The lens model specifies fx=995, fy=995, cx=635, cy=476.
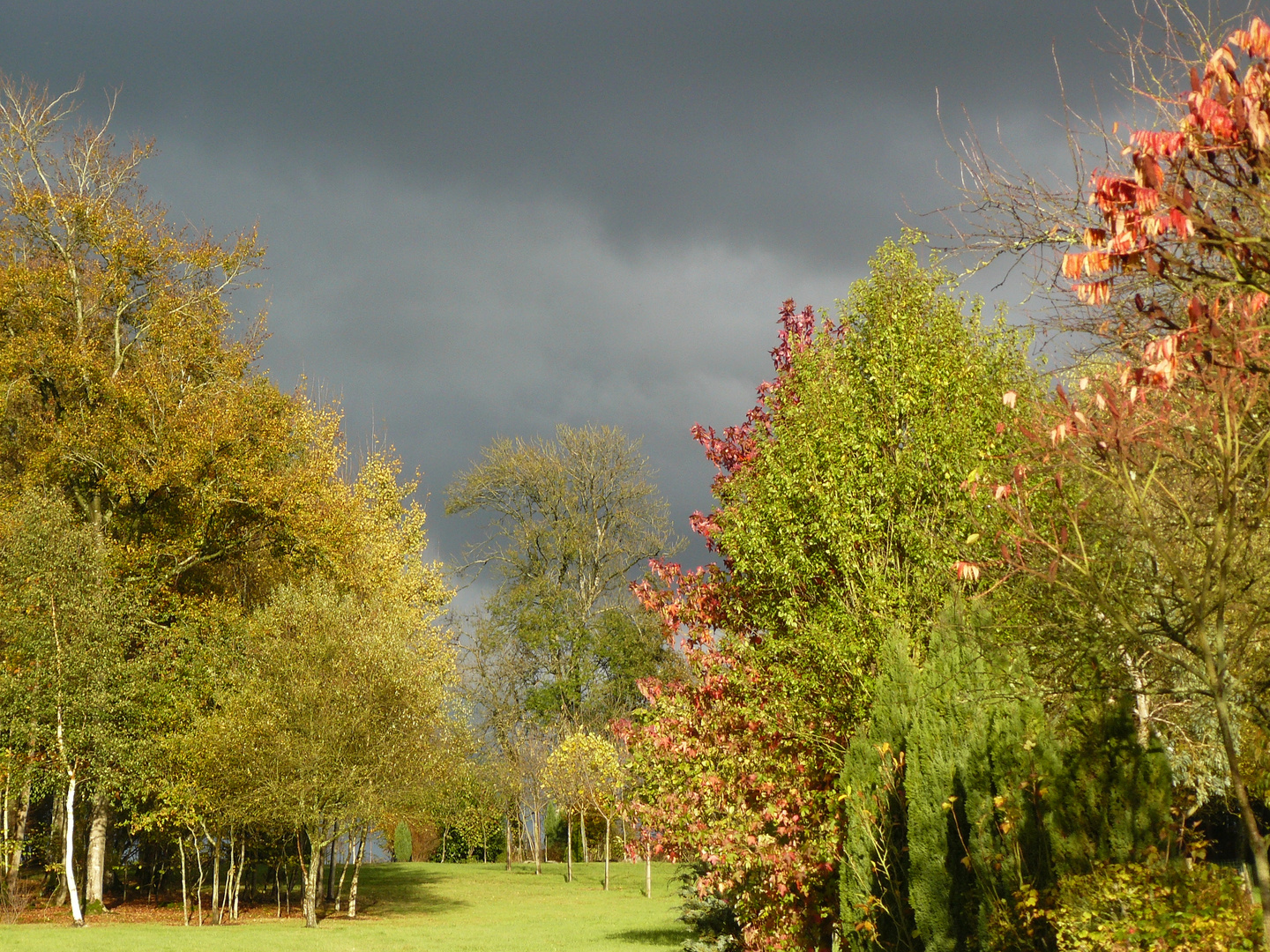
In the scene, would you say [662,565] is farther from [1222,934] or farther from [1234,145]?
[1234,145]

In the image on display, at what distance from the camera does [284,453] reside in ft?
83.9

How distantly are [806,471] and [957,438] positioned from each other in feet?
4.63

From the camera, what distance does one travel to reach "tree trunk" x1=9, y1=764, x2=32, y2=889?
72.3 feet

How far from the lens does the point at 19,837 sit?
2464 cm

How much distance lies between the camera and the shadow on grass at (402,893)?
2997cm

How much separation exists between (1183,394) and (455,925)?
2426 centimetres

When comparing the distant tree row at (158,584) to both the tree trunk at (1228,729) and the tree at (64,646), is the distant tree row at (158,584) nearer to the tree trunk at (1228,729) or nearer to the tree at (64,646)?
the tree at (64,646)

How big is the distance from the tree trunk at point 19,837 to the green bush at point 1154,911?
2162 centimetres

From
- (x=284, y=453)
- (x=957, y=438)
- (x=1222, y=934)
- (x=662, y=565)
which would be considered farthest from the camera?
(x=284, y=453)

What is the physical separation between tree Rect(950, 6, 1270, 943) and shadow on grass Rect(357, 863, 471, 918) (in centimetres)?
2786

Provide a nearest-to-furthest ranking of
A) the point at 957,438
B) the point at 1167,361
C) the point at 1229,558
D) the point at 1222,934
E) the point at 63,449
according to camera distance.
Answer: the point at 1167,361 → the point at 1229,558 → the point at 1222,934 → the point at 957,438 → the point at 63,449

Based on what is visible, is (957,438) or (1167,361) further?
(957,438)

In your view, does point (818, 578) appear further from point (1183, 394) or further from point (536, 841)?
point (536, 841)

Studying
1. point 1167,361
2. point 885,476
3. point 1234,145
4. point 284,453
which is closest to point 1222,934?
point 1167,361
